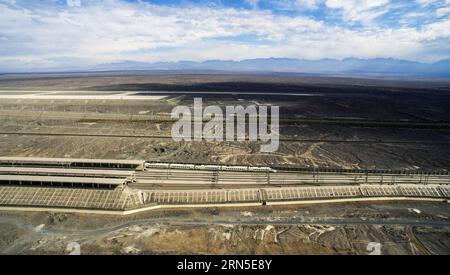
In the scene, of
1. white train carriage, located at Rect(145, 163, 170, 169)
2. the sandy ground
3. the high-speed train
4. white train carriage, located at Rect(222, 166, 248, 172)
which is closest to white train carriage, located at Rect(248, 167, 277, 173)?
the high-speed train

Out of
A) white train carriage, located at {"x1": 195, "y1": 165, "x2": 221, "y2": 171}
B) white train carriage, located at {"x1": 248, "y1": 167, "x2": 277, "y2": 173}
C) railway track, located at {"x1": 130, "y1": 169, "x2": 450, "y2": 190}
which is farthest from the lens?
white train carriage, located at {"x1": 195, "y1": 165, "x2": 221, "y2": 171}

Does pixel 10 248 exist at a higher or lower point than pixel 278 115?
lower

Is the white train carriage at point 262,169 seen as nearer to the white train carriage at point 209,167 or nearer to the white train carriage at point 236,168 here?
the white train carriage at point 236,168

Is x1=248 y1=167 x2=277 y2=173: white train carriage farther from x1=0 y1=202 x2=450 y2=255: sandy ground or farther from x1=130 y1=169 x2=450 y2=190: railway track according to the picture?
x1=0 y1=202 x2=450 y2=255: sandy ground

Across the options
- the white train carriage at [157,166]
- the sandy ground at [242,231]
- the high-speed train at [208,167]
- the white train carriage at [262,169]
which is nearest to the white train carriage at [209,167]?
the high-speed train at [208,167]

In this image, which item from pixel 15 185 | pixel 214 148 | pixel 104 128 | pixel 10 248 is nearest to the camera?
pixel 10 248

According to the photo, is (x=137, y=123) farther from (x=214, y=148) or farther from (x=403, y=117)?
(x=403, y=117)

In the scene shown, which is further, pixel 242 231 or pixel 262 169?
pixel 262 169

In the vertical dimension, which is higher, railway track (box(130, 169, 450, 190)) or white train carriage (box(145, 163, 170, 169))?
white train carriage (box(145, 163, 170, 169))

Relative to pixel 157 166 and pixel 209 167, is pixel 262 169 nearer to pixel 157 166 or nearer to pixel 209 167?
pixel 209 167

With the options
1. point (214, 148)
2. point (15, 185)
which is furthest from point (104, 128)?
point (15, 185)

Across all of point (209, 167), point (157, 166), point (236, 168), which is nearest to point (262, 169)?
point (236, 168)
